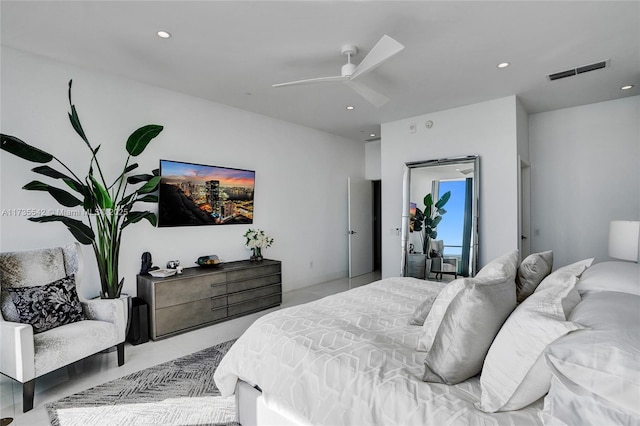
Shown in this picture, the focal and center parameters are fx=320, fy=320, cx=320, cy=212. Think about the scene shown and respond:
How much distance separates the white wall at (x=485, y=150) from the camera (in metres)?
4.27

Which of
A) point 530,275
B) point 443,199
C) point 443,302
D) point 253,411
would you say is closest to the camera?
point 443,302

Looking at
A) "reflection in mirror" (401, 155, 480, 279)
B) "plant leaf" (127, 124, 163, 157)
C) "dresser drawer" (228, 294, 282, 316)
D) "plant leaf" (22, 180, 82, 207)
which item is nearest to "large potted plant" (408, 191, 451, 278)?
"reflection in mirror" (401, 155, 480, 279)

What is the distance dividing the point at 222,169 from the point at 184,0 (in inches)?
95.6

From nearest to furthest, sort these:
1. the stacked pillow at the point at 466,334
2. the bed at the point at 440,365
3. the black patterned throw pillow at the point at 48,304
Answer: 1. the bed at the point at 440,365
2. the stacked pillow at the point at 466,334
3. the black patterned throw pillow at the point at 48,304

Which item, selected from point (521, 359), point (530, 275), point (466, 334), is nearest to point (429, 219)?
point (530, 275)

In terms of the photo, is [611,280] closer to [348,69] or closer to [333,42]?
[348,69]

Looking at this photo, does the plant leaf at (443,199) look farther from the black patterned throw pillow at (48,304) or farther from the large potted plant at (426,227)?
the black patterned throw pillow at (48,304)

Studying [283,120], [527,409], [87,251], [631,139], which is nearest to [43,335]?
[87,251]

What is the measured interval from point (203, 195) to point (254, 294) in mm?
1497

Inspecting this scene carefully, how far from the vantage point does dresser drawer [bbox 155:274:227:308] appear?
3.42m

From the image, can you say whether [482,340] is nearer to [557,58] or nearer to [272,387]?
[272,387]

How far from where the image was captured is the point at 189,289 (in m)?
3.64

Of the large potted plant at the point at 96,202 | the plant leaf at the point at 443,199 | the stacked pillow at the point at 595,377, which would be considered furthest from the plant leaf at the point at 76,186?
the plant leaf at the point at 443,199

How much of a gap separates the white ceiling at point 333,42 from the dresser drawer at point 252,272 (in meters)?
2.29
